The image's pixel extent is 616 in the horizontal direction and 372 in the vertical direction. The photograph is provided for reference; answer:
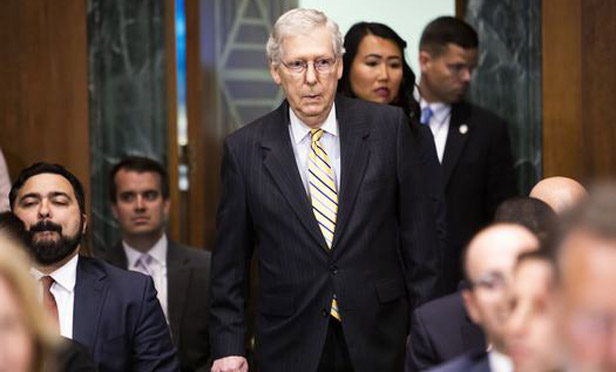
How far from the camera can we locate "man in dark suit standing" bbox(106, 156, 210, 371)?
4.88 meters

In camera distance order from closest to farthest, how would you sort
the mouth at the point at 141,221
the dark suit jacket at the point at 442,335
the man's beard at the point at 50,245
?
the dark suit jacket at the point at 442,335, the man's beard at the point at 50,245, the mouth at the point at 141,221

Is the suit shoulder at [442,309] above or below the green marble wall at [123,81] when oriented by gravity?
below

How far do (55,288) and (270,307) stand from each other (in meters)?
0.65

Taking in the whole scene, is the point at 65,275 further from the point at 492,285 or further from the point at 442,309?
the point at 492,285

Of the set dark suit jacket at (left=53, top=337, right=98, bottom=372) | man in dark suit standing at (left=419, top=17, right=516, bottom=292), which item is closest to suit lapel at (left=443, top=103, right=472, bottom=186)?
man in dark suit standing at (left=419, top=17, right=516, bottom=292)

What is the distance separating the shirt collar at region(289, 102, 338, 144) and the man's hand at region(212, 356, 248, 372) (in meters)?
0.64

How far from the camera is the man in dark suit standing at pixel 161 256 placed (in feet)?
16.0

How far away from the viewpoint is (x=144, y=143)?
5586 mm

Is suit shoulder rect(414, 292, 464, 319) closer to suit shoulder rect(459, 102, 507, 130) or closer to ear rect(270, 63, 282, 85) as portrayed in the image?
ear rect(270, 63, 282, 85)

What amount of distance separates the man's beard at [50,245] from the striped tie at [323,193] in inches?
29.3

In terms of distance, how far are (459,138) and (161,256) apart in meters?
1.22

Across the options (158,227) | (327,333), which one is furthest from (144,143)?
(327,333)

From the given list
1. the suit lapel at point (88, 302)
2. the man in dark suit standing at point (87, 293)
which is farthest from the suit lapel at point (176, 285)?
the suit lapel at point (88, 302)

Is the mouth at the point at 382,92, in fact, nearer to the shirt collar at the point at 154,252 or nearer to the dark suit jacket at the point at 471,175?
the dark suit jacket at the point at 471,175
